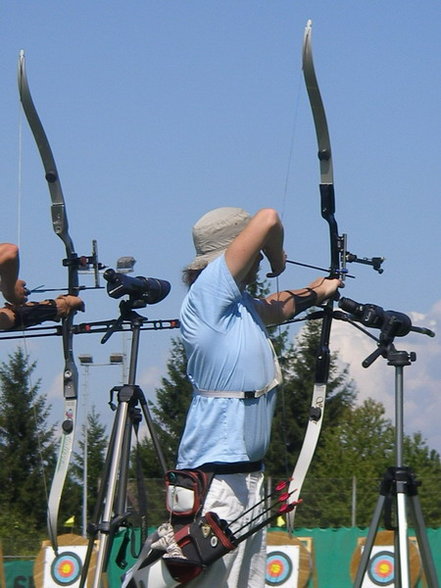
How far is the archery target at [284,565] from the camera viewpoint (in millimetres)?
9781

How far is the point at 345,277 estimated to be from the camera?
4395 millimetres

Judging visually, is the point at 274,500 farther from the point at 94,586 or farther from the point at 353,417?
the point at 353,417

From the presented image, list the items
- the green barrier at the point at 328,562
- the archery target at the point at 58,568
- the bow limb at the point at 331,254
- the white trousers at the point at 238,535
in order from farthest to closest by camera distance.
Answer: the archery target at the point at 58,568 < the green barrier at the point at 328,562 < the bow limb at the point at 331,254 < the white trousers at the point at 238,535

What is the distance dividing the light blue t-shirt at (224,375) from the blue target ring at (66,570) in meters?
6.79

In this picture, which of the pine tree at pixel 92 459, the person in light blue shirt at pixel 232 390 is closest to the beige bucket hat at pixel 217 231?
the person in light blue shirt at pixel 232 390

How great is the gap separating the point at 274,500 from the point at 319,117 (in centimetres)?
163

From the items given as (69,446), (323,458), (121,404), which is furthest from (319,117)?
(323,458)

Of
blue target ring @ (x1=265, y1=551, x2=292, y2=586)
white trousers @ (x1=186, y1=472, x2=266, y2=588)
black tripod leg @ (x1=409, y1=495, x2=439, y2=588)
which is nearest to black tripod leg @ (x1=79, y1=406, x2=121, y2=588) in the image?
white trousers @ (x1=186, y1=472, x2=266, y2=588)

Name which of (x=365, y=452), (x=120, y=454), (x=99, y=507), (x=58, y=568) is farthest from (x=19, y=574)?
(x=365, y=452)

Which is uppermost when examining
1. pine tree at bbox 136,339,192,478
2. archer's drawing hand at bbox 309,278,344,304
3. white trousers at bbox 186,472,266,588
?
pine tree at bbox 136,339,192,478

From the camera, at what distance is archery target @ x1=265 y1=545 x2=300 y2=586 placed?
9781 mm

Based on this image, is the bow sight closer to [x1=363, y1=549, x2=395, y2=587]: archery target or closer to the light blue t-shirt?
the light blue t-shirt

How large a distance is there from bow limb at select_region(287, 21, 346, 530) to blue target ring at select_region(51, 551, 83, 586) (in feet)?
20.2

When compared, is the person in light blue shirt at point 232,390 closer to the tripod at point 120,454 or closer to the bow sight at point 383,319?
the bow sight at point 383,319
